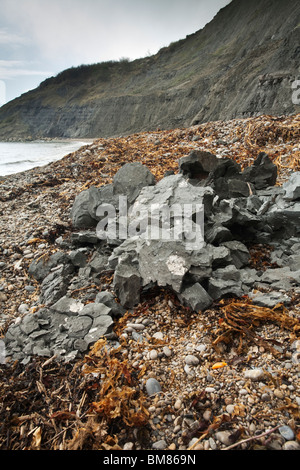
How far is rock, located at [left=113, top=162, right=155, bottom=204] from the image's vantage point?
3805 millimetres

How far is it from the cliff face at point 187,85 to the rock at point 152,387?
11.2m

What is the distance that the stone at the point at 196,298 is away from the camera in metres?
2.09

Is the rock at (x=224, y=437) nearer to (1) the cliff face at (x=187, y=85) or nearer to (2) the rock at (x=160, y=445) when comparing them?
(2) the rock at (x=160, y=445)

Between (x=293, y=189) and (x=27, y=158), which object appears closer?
(x=293, y=189)

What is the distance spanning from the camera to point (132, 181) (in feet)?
12.7

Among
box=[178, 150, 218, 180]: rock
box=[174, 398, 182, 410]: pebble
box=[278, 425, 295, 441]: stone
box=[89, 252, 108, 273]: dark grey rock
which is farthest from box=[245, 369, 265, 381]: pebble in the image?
box=[178, 150, 218, 180]: rock

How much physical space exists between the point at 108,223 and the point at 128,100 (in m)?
35.5

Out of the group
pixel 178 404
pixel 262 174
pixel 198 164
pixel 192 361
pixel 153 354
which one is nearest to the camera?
pixel 178 404

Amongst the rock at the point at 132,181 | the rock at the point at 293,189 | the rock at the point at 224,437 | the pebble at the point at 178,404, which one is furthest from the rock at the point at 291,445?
the rock at the point at 132,181

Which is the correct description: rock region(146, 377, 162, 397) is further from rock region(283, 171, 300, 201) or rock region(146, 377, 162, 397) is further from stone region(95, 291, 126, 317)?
rock region(283, 171, 300, 201)

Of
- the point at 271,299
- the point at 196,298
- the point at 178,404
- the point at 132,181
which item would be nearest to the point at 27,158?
the point at 132,181

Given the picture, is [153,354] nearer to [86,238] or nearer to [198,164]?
[86,238]

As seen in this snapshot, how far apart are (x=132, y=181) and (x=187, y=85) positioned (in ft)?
85.9
